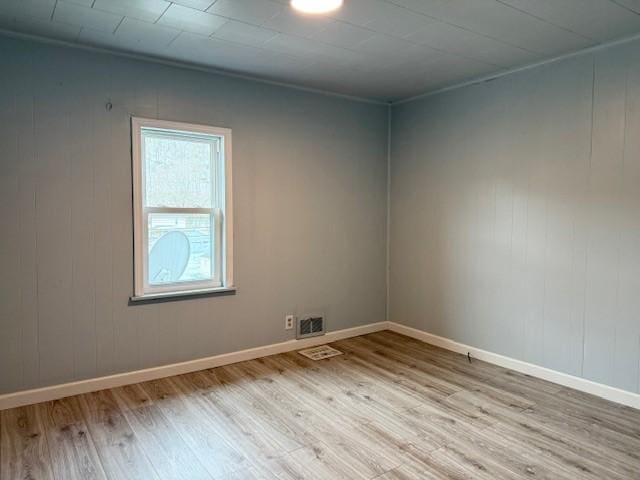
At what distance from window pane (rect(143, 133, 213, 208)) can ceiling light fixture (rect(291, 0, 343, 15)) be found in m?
1.50

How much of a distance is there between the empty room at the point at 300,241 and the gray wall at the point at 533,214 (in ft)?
0.06

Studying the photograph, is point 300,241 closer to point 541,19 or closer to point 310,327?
point 310,327

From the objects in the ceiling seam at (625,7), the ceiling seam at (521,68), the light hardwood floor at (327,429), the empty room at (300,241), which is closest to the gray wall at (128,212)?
the empty room at (300,241)

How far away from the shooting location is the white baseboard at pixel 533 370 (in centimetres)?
297

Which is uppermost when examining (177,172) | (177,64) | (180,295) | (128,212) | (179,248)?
(177,64)

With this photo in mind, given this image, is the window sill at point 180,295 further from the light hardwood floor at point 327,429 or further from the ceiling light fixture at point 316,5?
the ceiling light fixture at point 316,5

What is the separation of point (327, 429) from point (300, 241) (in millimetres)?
1875

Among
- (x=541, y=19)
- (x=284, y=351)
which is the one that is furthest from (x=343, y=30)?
(x=284, y=351)

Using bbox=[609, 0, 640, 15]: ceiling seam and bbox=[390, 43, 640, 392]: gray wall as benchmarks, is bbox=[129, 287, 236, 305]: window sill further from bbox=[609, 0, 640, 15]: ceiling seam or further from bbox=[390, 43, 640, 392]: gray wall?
bbox=[609, 0, 640, 15]: ceiling seam

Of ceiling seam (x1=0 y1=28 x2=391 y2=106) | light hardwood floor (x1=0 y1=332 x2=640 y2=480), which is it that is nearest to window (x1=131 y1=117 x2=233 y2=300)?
ceiling seam (x1=0 y1=28 x2=391 y2=106)

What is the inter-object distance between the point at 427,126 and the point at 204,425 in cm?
327

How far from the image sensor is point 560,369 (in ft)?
10.8

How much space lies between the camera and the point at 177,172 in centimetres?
348

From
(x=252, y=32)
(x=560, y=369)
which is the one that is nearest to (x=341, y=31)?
(x=252, y=32)
